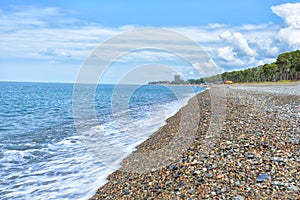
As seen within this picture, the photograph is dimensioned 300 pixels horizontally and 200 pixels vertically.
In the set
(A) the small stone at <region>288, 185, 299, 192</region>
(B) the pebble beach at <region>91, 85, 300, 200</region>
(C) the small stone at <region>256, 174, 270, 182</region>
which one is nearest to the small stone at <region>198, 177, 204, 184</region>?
(B) the pebble beach at <region>91, 85, 300, 200</region>

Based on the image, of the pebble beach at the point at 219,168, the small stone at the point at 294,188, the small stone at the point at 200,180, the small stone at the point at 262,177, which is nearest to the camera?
the small stone at the point at 294,188

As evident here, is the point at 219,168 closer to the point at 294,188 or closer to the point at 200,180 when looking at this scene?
the point at 200,180

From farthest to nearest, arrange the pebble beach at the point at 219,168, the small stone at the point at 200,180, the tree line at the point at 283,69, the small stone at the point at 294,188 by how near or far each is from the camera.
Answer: the tree line at the point at 283,69, the small stone at the point at 200,180, the pebble beach at the point at 219,168, the small stone at the point at 294,188

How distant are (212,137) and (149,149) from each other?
2.78 metres

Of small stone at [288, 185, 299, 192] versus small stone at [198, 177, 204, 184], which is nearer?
small stone at [288, 185, 299, 192]

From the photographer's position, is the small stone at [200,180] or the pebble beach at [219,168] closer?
the pebble beach at [219,168]

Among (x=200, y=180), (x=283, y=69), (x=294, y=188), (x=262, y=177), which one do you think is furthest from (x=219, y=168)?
(x=283, y=69)

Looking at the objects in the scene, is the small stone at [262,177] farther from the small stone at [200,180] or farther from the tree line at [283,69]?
the tree line at [283,69]

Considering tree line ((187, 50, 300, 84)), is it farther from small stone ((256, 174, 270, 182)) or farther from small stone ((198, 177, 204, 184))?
small stone ((256, 174, 270, 182))

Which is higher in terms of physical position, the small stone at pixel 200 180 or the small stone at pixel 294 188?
the small stone at pixel 294 188

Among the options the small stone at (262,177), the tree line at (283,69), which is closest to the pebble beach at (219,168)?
the small stone at (262,177)

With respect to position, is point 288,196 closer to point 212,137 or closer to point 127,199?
→ point 127,199

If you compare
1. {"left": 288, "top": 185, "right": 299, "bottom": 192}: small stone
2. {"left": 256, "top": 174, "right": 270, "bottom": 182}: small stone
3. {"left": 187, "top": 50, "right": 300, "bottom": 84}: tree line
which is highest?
{"left": 187, "top": 50, "right": 300, "bottom": 84}: tree line

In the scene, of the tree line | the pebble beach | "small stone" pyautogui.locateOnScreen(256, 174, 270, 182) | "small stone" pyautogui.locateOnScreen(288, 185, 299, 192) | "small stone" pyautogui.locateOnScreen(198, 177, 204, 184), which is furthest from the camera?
the tree line
